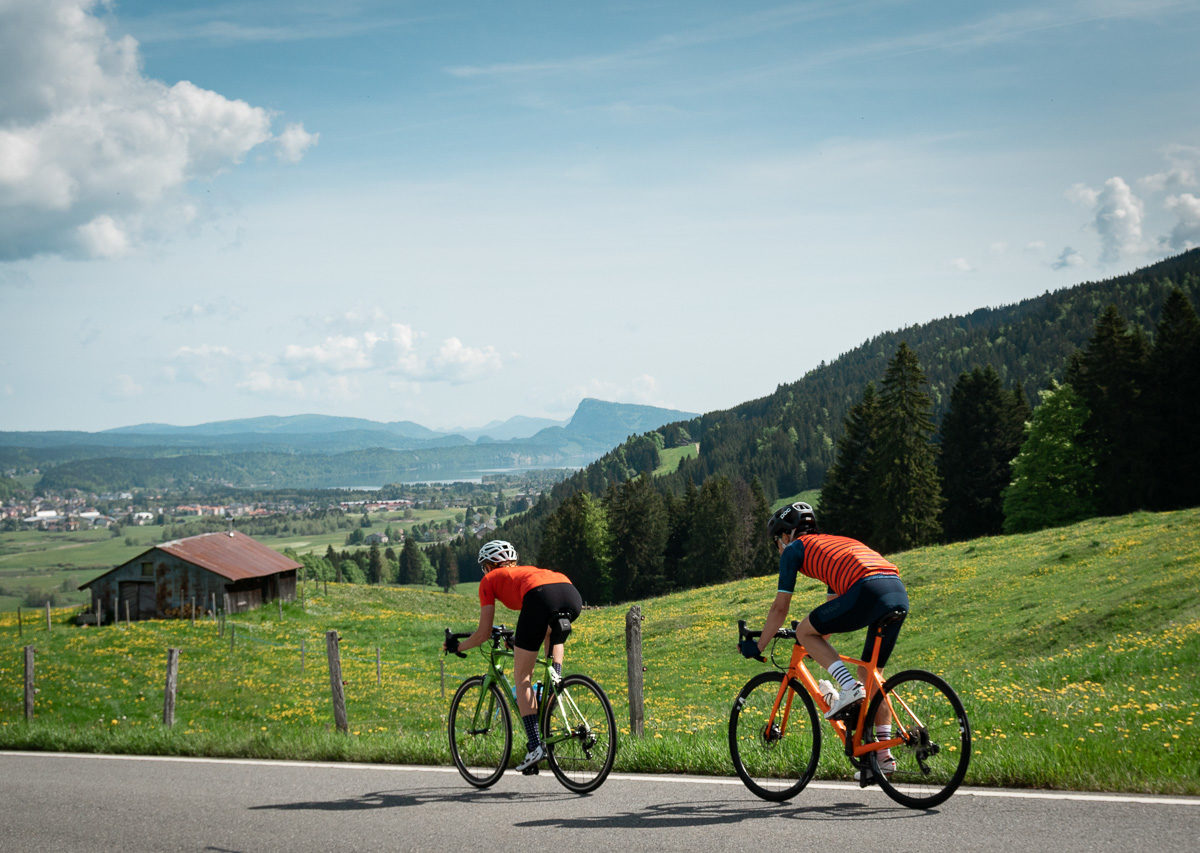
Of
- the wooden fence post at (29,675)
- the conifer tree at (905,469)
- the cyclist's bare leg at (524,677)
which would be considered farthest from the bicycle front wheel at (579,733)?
the conifer tree at (905,469)

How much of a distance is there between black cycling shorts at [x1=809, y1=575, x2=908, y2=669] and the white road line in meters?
1.42

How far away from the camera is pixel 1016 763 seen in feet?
23.3

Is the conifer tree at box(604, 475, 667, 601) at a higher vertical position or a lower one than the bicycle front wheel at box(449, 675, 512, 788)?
lower

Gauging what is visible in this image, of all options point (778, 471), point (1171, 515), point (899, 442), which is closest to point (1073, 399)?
point (899, 442)

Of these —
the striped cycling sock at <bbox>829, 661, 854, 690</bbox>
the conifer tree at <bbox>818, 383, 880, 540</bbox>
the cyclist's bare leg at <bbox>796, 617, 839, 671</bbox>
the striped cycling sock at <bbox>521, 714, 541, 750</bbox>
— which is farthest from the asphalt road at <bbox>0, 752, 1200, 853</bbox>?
the conifer tree at <bbox>818, 383, 880, 540</bbox>

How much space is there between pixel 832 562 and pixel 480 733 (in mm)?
4231

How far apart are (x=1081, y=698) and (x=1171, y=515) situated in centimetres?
2937

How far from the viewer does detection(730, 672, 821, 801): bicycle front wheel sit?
7.07 metres

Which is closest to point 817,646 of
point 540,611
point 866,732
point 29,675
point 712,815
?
point 866,732

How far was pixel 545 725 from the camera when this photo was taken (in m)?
8.02

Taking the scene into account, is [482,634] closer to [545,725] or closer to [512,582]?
[512,582]

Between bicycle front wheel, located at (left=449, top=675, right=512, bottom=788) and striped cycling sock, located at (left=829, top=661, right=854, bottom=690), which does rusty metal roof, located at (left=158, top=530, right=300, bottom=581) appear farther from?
striped cycling sock, located at (left=829, top=661, right=854, bottom=690)

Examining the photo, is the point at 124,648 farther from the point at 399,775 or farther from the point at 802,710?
the point at 802,710

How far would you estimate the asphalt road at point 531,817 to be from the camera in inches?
228
